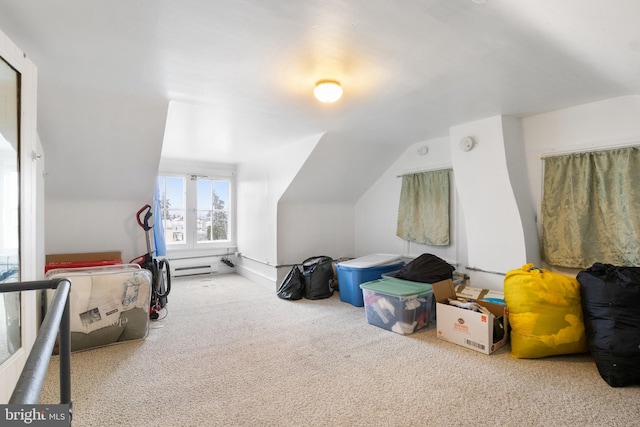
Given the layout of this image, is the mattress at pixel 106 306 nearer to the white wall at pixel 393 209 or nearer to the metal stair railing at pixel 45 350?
the metal stair railing at pixel 45 350

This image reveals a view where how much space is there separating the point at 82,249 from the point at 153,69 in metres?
2.80

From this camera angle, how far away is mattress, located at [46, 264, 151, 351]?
2545 millimetres

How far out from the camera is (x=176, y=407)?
1819mm

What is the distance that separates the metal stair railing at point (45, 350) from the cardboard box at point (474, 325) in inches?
103

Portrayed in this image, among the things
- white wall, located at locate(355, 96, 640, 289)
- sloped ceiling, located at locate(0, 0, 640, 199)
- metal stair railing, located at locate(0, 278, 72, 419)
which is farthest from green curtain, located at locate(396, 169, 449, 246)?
metal stair railing, located at locate(0, 278, 72, 419)

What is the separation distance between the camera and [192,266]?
215 inches

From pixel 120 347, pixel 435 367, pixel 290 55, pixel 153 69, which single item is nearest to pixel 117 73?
pixel 153 69

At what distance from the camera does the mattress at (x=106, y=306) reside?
2.54m

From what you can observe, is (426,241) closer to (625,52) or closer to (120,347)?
(625,52)

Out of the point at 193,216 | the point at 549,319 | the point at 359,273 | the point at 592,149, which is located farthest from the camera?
the point at 193,216

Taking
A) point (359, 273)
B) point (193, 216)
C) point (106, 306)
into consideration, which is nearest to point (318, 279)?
point (359, 273)

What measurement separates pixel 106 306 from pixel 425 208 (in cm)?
370

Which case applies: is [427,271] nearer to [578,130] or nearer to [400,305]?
[400,305]

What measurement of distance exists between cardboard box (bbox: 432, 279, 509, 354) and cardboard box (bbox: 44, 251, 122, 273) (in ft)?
11.6
